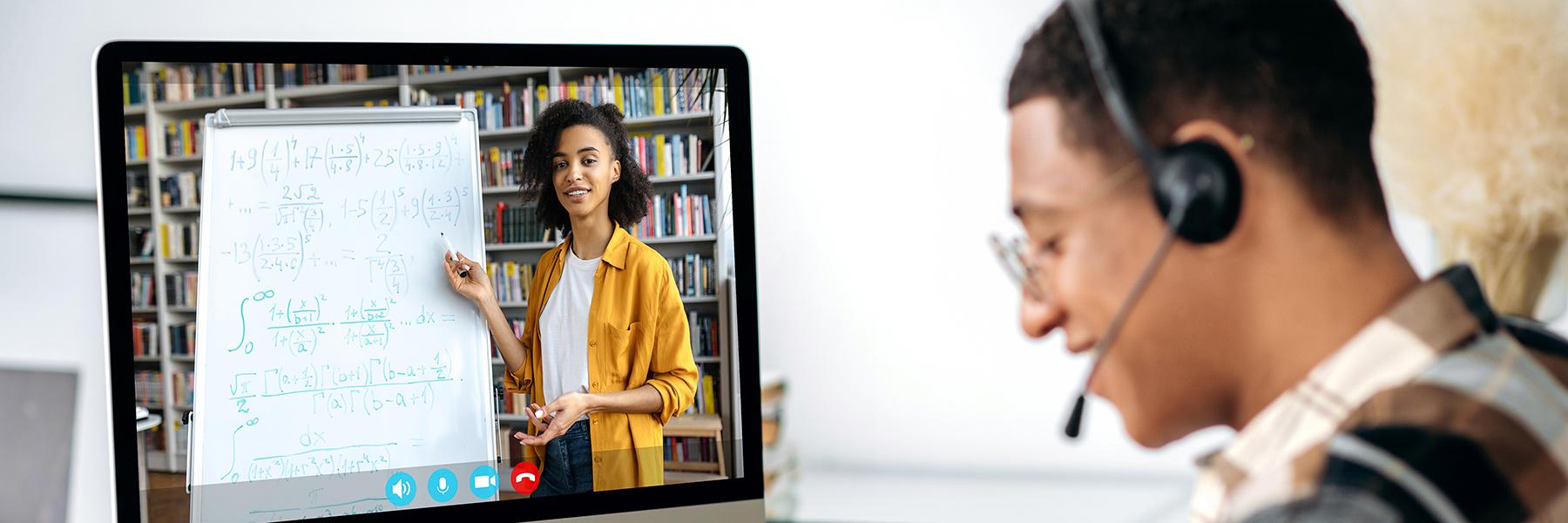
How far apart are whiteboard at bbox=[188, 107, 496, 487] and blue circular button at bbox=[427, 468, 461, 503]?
1 centimetres

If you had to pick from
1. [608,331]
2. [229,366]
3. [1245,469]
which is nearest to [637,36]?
[608,331]

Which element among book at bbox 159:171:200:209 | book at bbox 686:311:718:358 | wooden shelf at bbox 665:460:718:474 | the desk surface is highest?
Result: book at bbox 159:171:200:209

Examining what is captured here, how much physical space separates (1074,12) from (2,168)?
1.33 metres

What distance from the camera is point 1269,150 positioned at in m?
0.77

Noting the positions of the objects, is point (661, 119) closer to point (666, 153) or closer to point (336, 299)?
point (666, 153)

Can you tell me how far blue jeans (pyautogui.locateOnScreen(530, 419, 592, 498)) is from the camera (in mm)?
774

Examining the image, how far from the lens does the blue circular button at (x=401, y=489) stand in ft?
2.43

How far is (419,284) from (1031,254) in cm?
59

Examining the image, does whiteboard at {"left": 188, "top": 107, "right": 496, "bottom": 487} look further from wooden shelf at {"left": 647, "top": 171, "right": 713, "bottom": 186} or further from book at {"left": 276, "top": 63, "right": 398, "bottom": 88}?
wooden shelf at {"left": 647, "top": 171, "right": 713, "bottom": 186}

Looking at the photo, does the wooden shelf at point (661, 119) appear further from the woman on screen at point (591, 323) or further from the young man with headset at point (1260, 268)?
the young man with headset at point (1260, 268)

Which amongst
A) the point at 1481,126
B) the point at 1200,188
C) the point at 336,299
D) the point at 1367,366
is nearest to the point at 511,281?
the point at 336,299

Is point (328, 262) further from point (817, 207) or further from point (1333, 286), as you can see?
point (1333, 286)

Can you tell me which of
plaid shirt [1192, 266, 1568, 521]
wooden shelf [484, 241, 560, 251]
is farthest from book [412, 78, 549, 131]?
plaid shirt [1192, 266, 1568, 521]

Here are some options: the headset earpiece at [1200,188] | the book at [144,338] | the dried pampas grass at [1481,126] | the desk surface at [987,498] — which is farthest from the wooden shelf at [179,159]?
the dried pampas grass at [1481,126]
